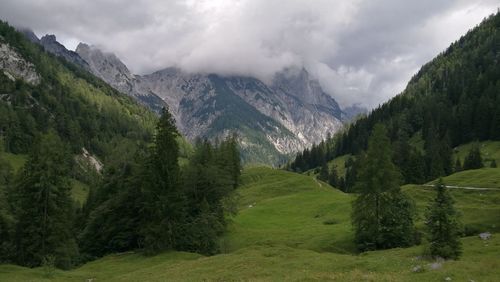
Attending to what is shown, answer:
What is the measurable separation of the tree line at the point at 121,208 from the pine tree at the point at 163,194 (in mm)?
141

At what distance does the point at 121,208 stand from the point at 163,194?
12147mm

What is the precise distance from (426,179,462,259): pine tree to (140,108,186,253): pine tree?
36725mm

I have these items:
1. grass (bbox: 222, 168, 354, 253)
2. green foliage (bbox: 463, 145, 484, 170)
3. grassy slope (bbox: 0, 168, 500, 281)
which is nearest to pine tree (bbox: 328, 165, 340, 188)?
grass (bbox: 222, 168, 354, 253)

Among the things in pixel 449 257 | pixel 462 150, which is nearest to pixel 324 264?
pixel 449 257

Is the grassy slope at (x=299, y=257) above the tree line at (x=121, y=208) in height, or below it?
below

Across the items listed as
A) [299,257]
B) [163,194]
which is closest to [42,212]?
[163,194]

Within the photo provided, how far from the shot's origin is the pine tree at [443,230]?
130ft

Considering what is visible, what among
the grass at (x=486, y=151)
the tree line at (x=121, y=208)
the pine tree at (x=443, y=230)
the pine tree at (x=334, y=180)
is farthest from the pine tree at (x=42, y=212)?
the pine tree at (x=334, y=180)

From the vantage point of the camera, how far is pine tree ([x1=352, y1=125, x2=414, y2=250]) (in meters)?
57.3

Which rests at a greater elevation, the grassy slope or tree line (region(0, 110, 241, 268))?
tree line (region(0, 110, 241, 268))

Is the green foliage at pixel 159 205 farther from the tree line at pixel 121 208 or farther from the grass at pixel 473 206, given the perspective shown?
the grass at pixel 473 206

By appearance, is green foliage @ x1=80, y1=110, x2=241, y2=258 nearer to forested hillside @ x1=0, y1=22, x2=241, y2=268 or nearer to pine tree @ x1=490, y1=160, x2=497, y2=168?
forested hillside @ x1=0, y1=22, x2=241, y2=268

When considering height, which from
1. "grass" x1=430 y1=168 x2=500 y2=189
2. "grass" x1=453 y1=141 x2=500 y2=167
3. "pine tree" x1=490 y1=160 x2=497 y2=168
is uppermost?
"grass" x1=453 y1=141 x2=500 y2=167

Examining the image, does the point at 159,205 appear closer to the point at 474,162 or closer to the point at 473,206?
the point at 473,206
